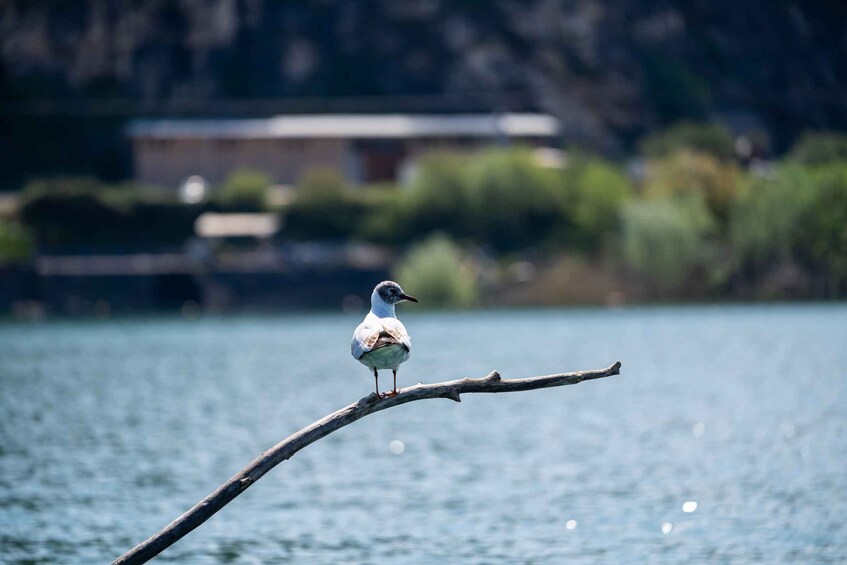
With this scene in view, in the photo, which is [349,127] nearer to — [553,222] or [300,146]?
[300,146]

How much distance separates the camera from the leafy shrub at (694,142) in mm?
150875

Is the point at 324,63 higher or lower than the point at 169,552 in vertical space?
higher

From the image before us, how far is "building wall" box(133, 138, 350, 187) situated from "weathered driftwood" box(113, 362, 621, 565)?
142 meters

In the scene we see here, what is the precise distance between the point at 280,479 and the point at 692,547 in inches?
483

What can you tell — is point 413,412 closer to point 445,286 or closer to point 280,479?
point 280,479

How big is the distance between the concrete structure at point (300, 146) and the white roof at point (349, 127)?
0.09 metres

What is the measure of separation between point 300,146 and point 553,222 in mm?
36363

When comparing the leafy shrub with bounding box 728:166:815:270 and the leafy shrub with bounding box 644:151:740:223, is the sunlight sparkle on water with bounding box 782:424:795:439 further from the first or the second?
the leafy shrub with bounding box 644:151:740:223

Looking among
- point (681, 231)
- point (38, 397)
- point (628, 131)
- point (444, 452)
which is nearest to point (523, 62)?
point (628, 131)

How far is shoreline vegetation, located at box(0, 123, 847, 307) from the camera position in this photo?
116 m

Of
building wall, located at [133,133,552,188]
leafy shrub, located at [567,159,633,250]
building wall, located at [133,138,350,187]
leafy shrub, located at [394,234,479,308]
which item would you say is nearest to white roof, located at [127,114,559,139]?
building wall, located at [133,133,552,188]

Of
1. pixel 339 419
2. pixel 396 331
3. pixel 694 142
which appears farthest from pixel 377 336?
pixel 694 142

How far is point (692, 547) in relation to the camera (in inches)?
1049

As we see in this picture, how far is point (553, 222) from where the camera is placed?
129250 millimetres
